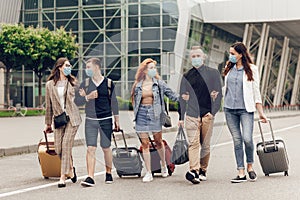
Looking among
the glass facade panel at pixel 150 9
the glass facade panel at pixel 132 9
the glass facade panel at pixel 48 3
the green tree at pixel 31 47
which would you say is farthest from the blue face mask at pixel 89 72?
the glass facade panel at pixel 48 3

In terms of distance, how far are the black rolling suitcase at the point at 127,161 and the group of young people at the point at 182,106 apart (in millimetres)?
323

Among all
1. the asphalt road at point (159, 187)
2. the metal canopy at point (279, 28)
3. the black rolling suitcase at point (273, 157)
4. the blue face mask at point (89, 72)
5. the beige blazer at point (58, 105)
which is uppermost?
the metal canopy at point (279, 28)

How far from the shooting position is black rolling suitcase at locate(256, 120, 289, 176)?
8906 millimetres

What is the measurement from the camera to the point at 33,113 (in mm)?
35688

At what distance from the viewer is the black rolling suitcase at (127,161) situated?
9055 millimetres

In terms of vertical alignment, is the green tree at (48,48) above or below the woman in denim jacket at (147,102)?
above

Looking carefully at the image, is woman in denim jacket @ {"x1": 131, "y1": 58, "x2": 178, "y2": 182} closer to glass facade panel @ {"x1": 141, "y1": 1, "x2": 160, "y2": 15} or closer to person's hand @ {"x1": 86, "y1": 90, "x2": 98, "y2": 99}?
person's hand @ {"x1": 86, "y1": 90, "x2": 98, "y2": 99}

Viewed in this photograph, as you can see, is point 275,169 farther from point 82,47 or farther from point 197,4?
point 82,47

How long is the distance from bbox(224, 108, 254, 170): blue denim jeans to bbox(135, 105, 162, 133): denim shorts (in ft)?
3.53

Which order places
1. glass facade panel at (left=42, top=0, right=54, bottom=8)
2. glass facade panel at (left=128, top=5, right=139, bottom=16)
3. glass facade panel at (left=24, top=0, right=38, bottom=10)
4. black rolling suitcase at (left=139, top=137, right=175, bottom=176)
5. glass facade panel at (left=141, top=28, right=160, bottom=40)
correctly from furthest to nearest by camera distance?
glass facade panel at (left=24, top=0, right=38, bottom=10) < glass facade panel at (left=42, top=0, right=54, bottom=8) < glass facade panel at (left=128, top=5, right=139, bottom=16) < glass facade panel at (left=141, top=28, right=160, bottom=40) < black rolling suitcase at (left=139, top=137, right=175, bottom=176)

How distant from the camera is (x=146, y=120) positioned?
8.78 metres

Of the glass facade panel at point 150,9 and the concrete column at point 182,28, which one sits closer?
the concrete column at point 182,28

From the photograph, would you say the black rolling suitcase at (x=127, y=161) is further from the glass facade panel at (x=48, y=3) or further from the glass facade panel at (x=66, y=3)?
the glass facade panel at (x=48, y=3)

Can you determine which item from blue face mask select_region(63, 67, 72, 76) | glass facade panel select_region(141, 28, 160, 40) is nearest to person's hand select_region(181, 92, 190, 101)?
blue face mask select_region(63, 67, 72, 76)
